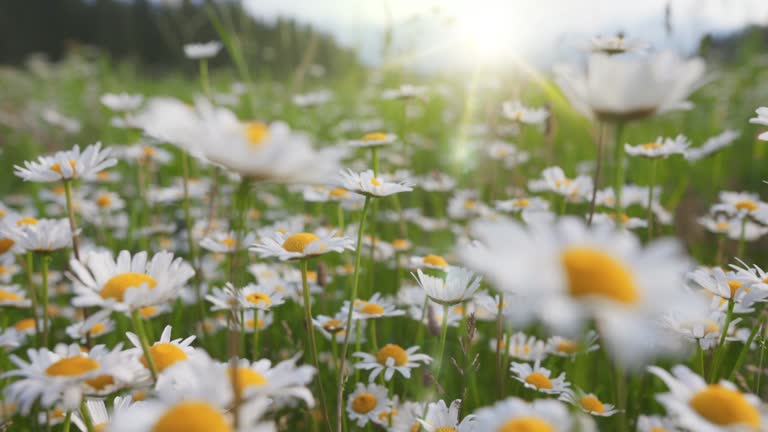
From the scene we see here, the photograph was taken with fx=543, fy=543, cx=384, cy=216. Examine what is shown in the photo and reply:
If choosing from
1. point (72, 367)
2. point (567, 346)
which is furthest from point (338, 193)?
point (72, 367)

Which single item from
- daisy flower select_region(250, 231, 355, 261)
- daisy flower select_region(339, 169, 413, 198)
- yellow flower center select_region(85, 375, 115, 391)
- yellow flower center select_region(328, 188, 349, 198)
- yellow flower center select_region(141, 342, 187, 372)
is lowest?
yellow flower center select_region(85, 375, 115, 391)

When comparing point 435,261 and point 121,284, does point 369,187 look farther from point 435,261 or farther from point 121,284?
point 121,284

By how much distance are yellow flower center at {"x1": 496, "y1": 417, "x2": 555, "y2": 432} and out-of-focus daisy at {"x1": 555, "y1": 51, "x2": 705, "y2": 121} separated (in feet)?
1.54

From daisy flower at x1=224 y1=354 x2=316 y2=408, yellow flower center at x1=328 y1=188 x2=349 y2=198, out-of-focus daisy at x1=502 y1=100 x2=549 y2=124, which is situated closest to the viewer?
daisy flower at x1=224 y1=354 x2=316 y2=408

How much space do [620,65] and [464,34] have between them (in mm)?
3103

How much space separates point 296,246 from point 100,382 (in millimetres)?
536

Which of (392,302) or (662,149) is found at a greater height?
(662,149)

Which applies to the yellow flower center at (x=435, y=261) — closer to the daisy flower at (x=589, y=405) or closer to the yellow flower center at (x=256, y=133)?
the daisy flower at (x=589, y=405)

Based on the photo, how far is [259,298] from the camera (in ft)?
5.02

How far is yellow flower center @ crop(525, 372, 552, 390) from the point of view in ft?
4.34

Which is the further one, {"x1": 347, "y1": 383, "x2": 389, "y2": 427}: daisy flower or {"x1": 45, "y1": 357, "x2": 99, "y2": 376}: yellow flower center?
{"x1": 347, "y1": 383, "x2": 389, "y2": 427}: daisy flower

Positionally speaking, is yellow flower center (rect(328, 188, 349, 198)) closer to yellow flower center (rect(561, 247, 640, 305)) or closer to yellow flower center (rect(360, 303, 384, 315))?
yellow flower center (rect(360, 303, 384, 315))

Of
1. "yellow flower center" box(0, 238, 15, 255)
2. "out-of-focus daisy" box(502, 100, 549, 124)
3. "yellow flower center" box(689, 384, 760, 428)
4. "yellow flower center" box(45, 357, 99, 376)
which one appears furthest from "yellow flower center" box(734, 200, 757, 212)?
"yellow flower center" box(0, 238, 15, 255)

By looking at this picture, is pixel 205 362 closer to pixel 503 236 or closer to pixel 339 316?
pixel 503 236
